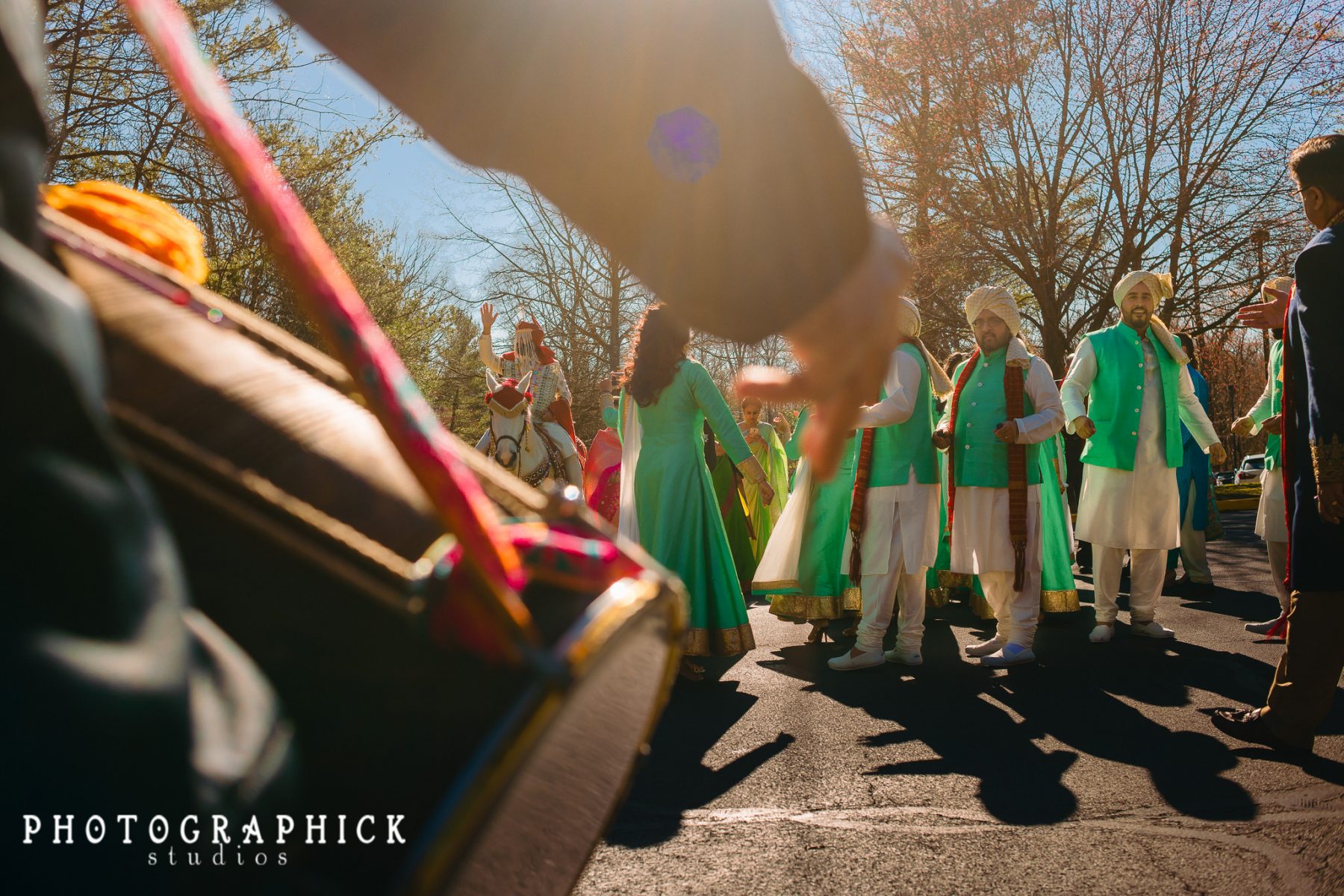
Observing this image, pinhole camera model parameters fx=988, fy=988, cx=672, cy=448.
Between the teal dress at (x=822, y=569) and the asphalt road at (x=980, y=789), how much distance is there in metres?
1.28

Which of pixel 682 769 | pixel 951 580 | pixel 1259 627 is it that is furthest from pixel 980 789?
pixel 951 580

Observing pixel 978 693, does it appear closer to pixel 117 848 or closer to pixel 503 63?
pixel 503 63

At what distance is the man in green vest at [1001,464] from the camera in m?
5.71

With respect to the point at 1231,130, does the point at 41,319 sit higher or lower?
lower

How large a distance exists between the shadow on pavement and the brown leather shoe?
5.57 feet

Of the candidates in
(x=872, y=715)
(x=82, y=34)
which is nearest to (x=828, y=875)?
(x=872, y=715)

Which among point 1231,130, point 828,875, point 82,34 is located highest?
point 1231,130

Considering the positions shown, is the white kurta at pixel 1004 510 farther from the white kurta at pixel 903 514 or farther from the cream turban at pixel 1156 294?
the cream turban at pixel 1156 294

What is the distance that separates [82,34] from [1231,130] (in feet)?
49.1

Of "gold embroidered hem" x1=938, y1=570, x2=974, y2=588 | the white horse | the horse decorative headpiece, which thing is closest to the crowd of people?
"gold embroidered hem" x1=938, y1=570, x2=974, y2=588

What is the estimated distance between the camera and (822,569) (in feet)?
22.2

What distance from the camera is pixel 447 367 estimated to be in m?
30.8

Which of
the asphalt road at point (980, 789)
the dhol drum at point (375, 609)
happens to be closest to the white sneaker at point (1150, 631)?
the asphalt road at point (980, 789)

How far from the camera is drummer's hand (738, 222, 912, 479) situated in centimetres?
86
